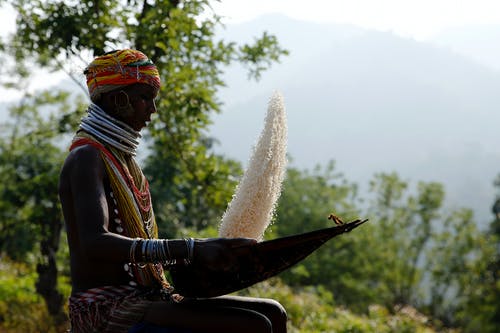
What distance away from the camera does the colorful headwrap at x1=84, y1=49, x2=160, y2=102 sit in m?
2.88

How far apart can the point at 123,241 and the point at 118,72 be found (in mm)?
786

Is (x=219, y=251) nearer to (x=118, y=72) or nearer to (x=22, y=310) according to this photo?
(x=118, y=72)

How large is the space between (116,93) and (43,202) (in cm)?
591

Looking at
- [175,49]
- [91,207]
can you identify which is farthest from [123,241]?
[175,49]

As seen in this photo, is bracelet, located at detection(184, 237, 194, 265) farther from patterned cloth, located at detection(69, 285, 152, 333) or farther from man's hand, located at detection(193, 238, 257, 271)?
patterned cloth, located at detection(69, 285, 152, 333)

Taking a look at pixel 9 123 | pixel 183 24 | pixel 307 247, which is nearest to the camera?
pixel 307 247

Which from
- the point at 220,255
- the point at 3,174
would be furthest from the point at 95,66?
the point at 3,174

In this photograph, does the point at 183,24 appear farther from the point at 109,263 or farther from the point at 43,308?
the point at 43,308

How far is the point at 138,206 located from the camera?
115 inches

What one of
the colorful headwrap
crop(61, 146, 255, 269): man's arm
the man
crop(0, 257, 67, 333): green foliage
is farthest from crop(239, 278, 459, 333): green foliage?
crop(61, 146, 255, 269): man's arm

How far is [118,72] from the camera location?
2873 millimetres

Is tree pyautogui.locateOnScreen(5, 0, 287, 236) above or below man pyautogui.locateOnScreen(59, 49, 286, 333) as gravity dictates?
above

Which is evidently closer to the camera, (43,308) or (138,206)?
(138,206)

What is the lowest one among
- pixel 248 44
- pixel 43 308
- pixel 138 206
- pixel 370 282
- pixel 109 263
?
pixel 370 282
